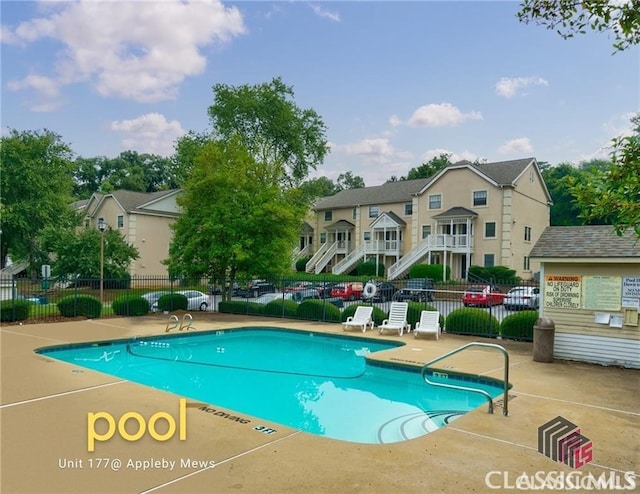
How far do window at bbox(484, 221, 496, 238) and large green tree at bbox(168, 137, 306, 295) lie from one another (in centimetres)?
1801

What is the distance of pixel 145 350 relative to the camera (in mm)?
13734

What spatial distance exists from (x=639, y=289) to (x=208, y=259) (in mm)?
16498

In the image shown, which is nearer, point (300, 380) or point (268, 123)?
point (300, 380)

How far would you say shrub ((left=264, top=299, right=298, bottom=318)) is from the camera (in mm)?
19891

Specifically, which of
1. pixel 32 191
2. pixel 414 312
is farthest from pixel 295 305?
pixel 32 191

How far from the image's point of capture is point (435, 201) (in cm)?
3728

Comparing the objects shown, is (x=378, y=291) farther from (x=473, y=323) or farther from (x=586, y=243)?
(x=586, y=243)

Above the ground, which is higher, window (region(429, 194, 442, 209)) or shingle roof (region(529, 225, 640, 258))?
window (region(429, 194, 442, 209))

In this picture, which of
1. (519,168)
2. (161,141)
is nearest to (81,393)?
(519,168)

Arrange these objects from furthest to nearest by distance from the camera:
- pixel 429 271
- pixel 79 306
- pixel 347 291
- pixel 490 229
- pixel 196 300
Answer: pixel 490 229 → pixel 429 271 → pixel 347 291 → pixel 196 300 → pixel 79 306

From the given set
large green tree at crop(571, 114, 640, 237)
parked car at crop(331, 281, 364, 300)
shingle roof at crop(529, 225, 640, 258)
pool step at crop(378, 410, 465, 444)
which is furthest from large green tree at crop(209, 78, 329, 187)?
large green tree at crop(571, 114, 640, 237)

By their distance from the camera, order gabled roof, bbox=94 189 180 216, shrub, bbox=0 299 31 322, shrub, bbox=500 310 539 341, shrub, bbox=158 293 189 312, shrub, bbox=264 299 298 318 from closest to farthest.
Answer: shrub, bbox=500 310 539 341
shrub, bbox=0 299 31 322
shrub, bbox=264 299 298 318
shrub, bbox=158 293 189 312
gabled roof, bbox=94 189 180 216

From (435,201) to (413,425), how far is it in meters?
31.4

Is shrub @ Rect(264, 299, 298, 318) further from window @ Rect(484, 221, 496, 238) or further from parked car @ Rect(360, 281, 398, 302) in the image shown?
window @ Rect(484, 221, 496, 238)
